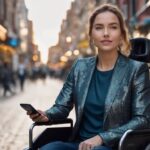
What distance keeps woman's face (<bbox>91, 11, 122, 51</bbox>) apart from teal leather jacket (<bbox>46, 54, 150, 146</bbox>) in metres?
0.14

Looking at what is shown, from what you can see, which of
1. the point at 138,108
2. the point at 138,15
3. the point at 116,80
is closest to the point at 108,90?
the point at 116,80

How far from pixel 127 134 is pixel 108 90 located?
425 mm

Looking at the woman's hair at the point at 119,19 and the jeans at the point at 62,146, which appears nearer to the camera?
the jeans at the point at 62,146

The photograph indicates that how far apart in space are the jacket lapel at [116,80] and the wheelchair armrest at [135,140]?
11.1 inches

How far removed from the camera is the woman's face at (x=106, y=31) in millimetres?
4074

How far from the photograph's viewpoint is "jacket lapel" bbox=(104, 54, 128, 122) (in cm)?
399

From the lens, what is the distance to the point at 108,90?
13.2 feet

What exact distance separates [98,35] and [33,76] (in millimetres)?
68915

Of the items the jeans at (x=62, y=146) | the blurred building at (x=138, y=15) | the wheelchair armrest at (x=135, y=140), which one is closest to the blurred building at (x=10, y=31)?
the blurred building at (x=138, y=15)

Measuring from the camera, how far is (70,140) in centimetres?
428

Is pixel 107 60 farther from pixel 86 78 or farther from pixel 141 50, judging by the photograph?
pixel 141 50

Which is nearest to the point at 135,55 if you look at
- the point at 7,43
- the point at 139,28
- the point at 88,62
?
the point at 88,62

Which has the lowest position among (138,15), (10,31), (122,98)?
(10,31)

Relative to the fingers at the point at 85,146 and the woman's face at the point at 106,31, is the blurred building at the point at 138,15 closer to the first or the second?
the woman's face at the point at 106,31
